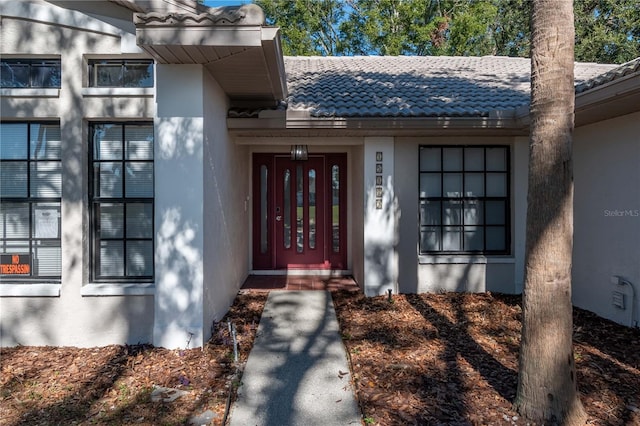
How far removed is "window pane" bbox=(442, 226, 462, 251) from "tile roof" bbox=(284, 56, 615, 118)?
6.43ft

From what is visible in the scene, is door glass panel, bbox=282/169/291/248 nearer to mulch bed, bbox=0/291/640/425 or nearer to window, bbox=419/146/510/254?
window, bbox=419/146/510/254

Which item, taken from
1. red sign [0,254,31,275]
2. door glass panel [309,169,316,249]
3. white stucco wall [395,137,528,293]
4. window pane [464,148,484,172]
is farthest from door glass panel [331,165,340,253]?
red sign [0,254,31,275]

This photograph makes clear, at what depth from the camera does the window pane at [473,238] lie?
686 cm

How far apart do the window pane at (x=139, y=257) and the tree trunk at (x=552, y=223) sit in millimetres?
4079

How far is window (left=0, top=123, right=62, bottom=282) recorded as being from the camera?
4680 mm

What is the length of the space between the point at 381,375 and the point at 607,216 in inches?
164

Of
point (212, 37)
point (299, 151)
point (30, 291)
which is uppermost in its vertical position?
point (212, 37)

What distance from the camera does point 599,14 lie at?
59.0ft

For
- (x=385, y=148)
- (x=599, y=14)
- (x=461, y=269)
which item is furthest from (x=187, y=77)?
(x=599, y=14)

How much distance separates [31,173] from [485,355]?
18.4 feet

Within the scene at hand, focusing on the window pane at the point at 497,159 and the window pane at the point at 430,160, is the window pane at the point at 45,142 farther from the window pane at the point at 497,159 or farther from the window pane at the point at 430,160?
the window pane at the point at 497,159

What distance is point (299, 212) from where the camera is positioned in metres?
8.38

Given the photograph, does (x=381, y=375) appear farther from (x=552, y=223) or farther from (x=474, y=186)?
(x=474, y=186)

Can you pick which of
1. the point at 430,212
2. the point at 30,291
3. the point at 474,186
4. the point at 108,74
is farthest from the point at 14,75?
the point at 474,186
